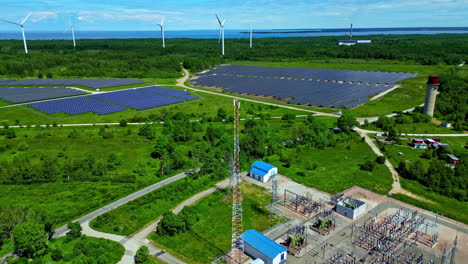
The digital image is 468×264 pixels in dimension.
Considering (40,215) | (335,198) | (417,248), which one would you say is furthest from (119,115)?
(417,248)

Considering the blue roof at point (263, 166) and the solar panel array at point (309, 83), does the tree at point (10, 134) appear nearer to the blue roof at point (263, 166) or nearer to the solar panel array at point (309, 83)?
the blue roof at point (263, 166)

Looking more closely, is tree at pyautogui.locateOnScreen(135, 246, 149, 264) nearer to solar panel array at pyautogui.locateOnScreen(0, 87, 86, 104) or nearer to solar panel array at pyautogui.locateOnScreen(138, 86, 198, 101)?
solar panel array at pyautogui.locateOnScreen(138, 86, 198, 101)

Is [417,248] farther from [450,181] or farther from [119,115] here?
[119,115]

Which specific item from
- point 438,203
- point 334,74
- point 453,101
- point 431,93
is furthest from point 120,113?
point 334,74

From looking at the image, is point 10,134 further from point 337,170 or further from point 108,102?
point 337,170

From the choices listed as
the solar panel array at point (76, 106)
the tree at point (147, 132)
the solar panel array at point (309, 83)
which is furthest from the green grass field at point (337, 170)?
the solar panel array at point (76, 106)

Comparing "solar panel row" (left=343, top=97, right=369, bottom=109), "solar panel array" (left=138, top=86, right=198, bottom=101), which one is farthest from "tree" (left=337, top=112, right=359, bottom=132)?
"solar panel array" (left=138, top=86, right=198, bottom=101)
